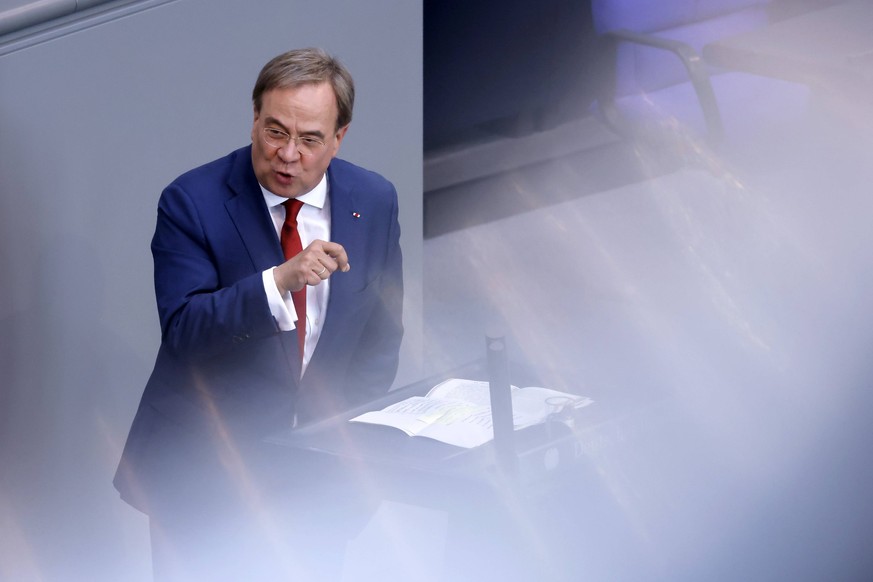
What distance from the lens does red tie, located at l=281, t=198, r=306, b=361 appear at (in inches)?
75.9

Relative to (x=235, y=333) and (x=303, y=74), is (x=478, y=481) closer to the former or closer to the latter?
(x=235, y=333)

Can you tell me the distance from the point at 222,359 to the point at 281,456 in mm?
307

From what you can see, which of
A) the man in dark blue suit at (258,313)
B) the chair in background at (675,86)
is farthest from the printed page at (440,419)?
the chair in background at (675,86)

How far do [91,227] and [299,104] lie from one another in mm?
626

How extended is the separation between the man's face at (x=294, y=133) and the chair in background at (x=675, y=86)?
2.04 metres

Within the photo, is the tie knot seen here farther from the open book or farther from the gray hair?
the open book

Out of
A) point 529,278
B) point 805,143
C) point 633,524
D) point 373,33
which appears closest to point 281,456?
point 633,524

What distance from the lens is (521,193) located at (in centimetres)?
507

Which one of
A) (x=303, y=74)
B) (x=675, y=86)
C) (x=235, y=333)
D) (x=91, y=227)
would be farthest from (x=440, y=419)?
(x=675, y=86)

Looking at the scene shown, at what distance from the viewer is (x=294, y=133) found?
182 centimetres

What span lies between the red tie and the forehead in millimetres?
158

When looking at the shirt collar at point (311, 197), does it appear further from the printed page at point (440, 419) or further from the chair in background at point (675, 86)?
the chair in background at point (675, 86)

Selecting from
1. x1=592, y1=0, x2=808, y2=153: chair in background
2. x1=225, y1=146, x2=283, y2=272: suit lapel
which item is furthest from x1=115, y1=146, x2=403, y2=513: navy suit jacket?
x1=592, y1=0, x2=808, y2=153: chair in background

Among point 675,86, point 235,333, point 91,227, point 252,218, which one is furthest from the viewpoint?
point 675,86
